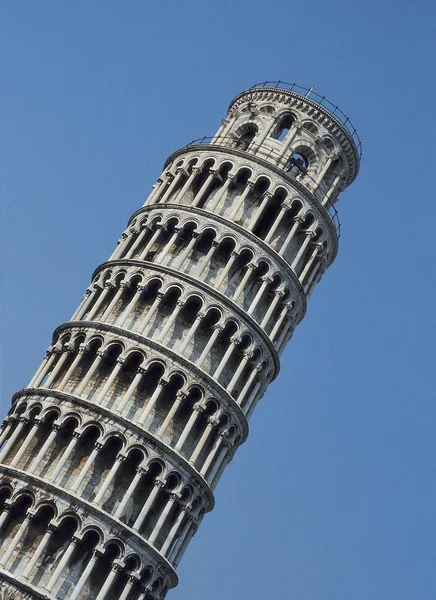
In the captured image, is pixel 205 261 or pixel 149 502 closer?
pixel 149 502

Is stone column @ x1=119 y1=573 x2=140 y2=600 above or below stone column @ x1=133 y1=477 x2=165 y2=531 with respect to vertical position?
below

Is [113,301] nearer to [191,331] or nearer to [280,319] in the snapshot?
[191,331]

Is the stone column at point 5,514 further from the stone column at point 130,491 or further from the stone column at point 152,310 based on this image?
the stone column at point 152,310

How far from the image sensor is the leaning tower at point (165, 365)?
1289 inches

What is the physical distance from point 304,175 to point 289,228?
3127mm

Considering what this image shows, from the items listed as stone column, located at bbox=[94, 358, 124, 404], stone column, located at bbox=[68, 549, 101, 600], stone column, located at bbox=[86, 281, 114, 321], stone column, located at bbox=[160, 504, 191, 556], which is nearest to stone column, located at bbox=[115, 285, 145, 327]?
stone column, located at bbox=[86, 281, 114, 321]

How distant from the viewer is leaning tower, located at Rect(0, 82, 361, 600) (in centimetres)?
3275

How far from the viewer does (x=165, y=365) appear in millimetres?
35469

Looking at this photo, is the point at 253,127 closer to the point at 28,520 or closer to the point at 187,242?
the point at 187,242

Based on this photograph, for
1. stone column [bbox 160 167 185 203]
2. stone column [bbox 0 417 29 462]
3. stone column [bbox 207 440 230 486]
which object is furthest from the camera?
stone column [bbox 160 167 185 203]

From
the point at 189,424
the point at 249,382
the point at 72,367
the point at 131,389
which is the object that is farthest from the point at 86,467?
the point at 249,382

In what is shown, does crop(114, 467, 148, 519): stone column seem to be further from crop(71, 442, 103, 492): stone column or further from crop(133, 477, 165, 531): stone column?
crop(71, 442, 103, 492): stone column

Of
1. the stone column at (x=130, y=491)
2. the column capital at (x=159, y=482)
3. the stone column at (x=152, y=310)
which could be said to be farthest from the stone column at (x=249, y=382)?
the stone column at (x=130, y=491)

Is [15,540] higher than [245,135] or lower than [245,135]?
lower
